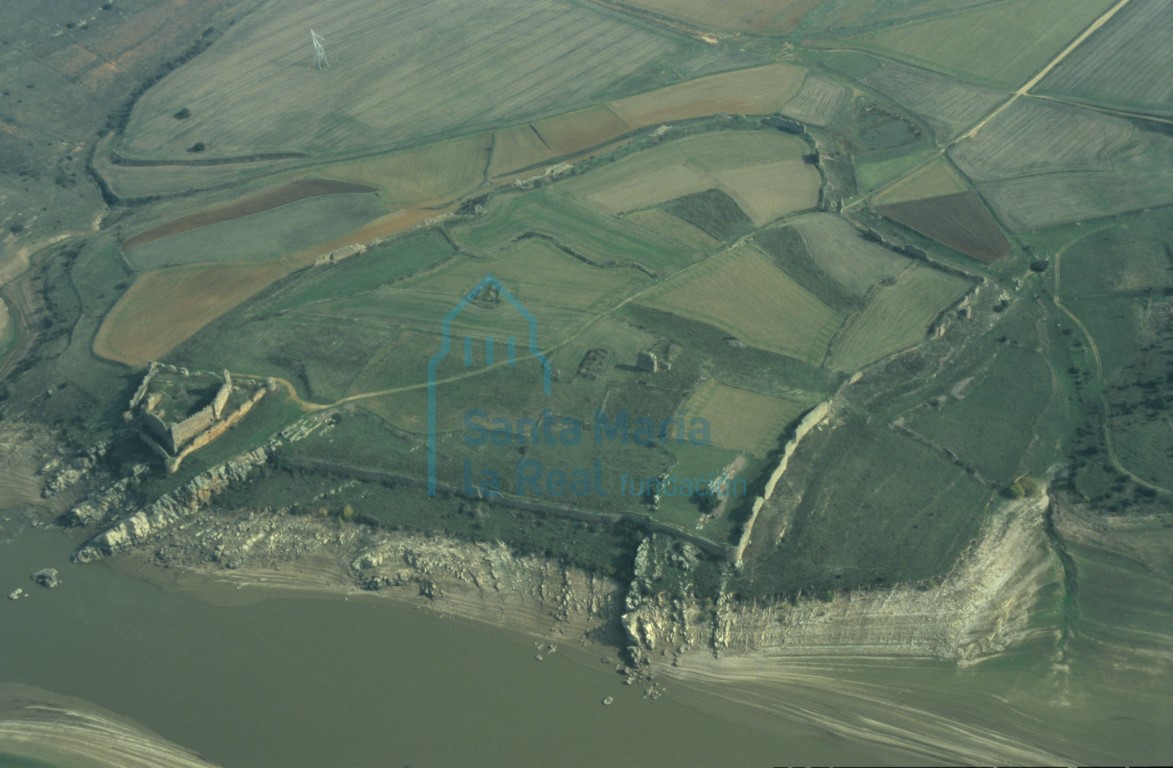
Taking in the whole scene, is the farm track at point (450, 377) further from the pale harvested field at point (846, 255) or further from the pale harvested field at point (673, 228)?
the pale harvested field at point (846, 255)

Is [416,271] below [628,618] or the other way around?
the other way around

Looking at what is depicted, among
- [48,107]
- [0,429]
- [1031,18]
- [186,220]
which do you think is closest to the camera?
[0,429]

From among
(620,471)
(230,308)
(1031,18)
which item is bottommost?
(620,471)

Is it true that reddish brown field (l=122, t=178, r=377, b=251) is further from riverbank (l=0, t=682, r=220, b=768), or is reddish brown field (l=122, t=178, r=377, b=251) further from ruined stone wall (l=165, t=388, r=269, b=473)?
riverbank (l=0, t=682, r=220, b=768)

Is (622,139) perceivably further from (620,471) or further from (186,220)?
(620,471)

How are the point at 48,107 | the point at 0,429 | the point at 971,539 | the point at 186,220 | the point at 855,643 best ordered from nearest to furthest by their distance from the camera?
the point at 855,643 → the point at 971,539 → the point at 0,429 → the point at 186,220 → the point at 48,107

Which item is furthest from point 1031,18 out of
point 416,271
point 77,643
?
point 77,643
